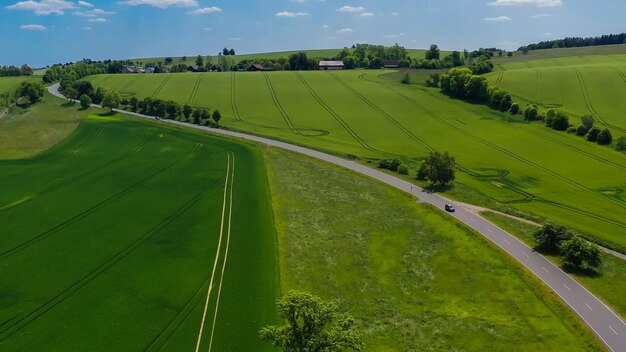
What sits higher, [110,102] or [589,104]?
[110,102]

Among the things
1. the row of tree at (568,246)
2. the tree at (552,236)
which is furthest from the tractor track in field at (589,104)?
the row of tree at (568,246)

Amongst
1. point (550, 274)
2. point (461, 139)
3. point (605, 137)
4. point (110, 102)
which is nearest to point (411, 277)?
point (550, 274)

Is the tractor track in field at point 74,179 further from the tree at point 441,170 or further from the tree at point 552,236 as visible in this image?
the tree at point 552,236

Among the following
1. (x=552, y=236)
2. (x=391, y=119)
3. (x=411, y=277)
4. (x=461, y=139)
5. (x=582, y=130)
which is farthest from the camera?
(x=391, y=119)

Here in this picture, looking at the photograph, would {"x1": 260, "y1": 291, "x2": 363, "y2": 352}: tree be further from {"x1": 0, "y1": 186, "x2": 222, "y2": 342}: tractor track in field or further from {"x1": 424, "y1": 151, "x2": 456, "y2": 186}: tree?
{"x1": 424, "y1": 151, "x2": 456, "y2": 186}: tree

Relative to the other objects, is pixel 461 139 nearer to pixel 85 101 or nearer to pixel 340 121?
pixel 340 121
